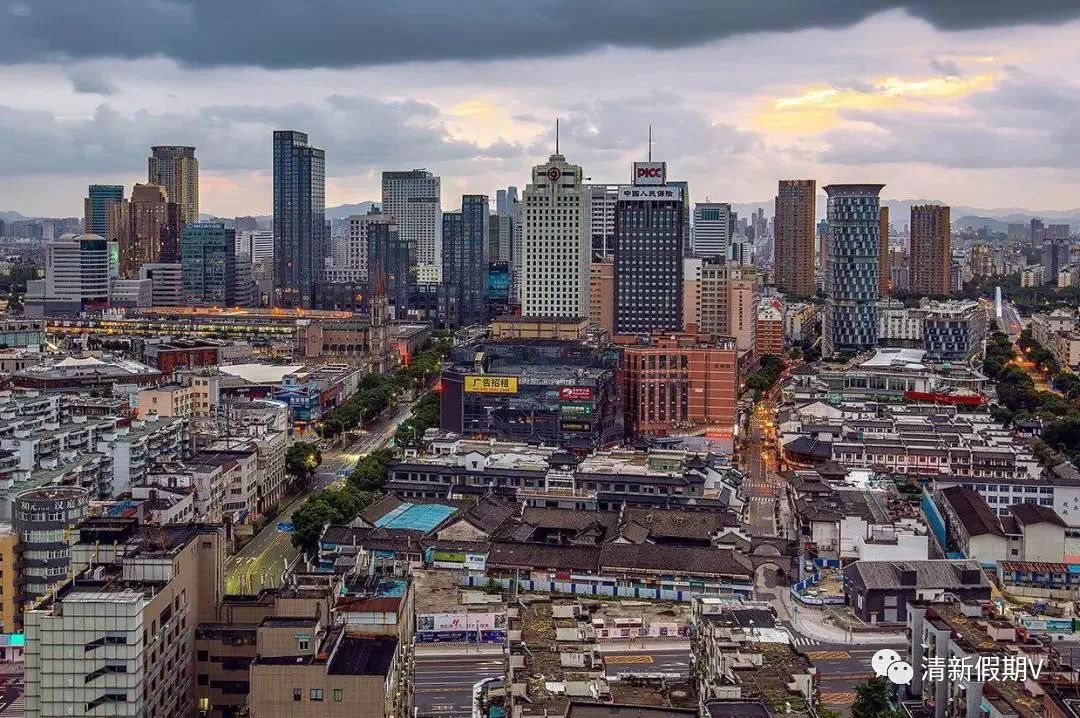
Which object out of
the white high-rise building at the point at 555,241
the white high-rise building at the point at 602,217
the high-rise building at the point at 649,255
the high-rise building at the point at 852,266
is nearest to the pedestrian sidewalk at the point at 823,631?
the high-rise building at the point at 649,255

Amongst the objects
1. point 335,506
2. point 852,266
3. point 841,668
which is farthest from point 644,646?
point 852,266

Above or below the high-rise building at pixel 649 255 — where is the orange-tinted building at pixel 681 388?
below

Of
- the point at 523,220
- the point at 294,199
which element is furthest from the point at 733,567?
the point at 294,199

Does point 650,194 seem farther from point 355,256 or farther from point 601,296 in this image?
point 355,256

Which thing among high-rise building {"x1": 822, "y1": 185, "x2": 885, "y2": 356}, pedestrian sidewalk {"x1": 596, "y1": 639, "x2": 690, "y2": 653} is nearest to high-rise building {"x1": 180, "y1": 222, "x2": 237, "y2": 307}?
high-rise building {"x1": 822, "y1": 185, "x2": 885, "y2": 356}

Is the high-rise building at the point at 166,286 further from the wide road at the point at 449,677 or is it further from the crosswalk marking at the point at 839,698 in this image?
the crosswalk marking at the point at 839,698

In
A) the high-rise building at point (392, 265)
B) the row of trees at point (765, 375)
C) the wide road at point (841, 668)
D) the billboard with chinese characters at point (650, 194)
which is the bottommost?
the wide road at point (841, 668)

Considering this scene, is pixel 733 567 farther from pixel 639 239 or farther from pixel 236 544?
pixel 639 239
